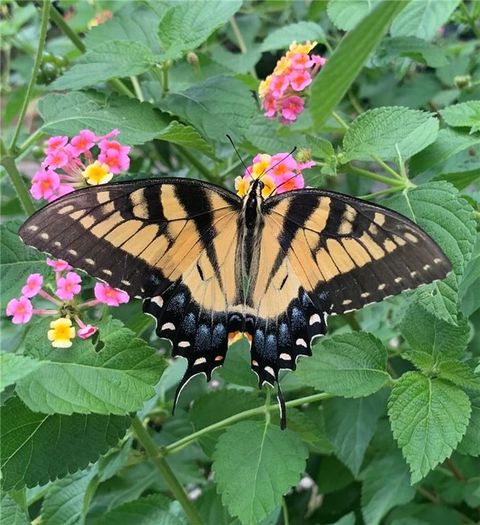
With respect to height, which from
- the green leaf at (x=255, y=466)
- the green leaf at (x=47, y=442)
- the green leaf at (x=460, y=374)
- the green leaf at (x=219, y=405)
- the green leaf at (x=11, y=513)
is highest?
A: the green leaf at (x=460, y=374)

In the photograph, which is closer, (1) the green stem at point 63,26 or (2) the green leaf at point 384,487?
(2) the green leaf at point 384,487

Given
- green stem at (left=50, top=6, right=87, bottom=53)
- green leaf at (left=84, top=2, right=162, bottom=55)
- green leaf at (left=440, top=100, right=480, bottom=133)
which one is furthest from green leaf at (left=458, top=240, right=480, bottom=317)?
green stem at (left=50, top=6, right=87, bottom=53)

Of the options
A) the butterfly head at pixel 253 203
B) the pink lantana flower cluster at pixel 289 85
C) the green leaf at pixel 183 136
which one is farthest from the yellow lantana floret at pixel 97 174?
the pink lantana flower cluster at pixel 289 85

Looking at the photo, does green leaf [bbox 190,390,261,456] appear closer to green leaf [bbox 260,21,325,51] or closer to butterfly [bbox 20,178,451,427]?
butterfly [bbox 20,178,451,427]

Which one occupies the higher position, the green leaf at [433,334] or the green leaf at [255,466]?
the green leaf at [433,334]

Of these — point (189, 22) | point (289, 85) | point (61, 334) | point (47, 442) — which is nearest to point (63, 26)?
point (189, 22)

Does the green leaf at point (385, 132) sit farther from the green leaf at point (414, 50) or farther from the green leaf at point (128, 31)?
the green leaf at point (128, 31)

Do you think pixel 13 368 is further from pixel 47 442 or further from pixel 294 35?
pixel 294 35
